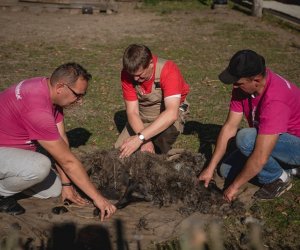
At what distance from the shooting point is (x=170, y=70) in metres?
5.49

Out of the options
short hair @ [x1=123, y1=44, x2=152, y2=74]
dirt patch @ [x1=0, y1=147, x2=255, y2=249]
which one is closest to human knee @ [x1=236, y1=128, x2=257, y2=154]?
dirt patch @ [x1=0, y1=147, x2=255, y2=249]

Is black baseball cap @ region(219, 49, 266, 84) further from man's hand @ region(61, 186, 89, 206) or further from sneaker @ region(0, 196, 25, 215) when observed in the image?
sneaker @ region(0, 196, 25, 215)

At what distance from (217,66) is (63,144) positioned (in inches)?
289

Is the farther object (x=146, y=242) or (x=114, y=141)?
(x=114, y=141)

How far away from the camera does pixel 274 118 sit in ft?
14.2

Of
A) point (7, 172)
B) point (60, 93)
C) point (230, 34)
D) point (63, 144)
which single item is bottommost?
point (230, 34)

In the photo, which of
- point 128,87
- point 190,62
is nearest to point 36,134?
point 128,87

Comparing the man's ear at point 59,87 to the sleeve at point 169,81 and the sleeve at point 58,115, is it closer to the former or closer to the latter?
the sleeve at point 58,115

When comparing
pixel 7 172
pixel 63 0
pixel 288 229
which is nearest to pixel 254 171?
pixel 288 229

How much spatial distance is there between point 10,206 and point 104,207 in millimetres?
967

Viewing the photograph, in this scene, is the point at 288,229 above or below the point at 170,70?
below

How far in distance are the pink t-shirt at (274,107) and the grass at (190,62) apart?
96 centimetres

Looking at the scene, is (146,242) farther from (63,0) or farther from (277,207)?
(63,0)

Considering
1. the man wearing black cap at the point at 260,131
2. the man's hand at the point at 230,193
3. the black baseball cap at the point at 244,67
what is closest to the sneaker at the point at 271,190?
the man wearing black cap at the point at 260,131
